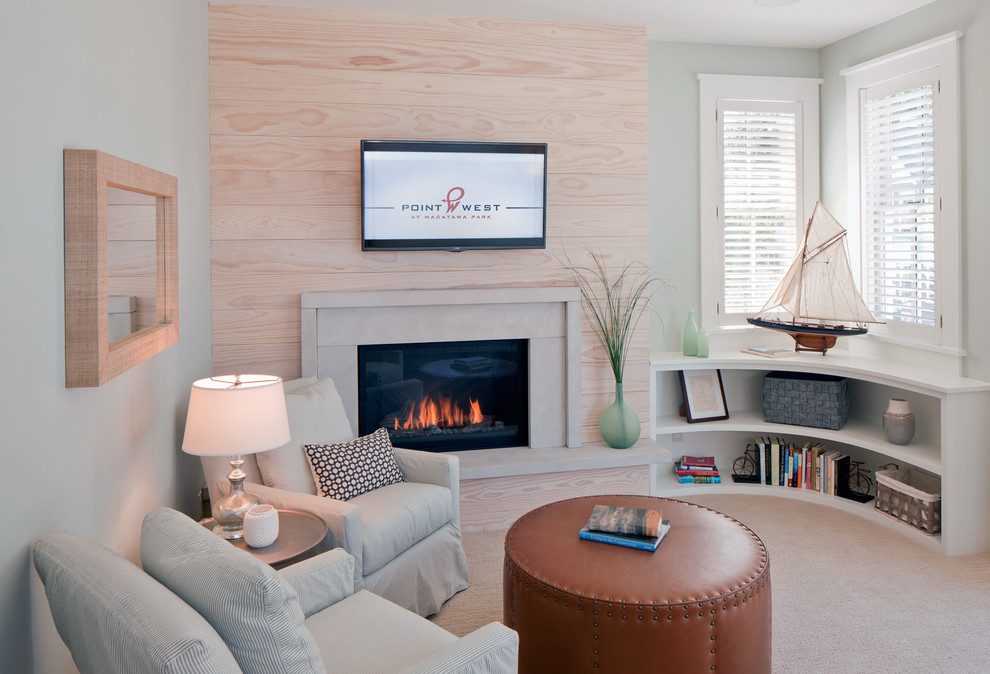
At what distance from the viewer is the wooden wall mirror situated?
64.4 inches

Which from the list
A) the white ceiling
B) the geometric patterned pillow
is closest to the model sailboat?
the white ceiling

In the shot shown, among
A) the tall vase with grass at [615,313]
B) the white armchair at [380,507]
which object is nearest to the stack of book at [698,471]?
the tall vase with grass at [615,313]

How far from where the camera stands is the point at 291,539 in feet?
7.72

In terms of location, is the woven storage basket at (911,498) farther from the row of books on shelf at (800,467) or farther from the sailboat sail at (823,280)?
the sailboat sail at (823,280)

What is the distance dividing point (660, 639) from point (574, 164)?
264cm

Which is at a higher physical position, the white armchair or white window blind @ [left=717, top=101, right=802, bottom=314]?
white window blind @ [left=717, top=101, right=802, bottom=314]

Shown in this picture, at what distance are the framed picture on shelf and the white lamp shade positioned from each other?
2.78 metres

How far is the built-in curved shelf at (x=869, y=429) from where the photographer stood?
3459mm

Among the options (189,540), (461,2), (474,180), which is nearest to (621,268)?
(474,180)

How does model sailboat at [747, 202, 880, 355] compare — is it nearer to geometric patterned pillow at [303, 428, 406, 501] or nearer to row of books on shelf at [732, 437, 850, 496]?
row of books on shelf at [732, 437, 850, 496]

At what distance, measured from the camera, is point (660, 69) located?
448cm

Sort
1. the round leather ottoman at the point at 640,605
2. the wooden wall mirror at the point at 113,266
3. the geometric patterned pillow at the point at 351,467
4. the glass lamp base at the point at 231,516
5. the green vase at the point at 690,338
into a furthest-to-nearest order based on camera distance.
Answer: the green vase at the point at 690,338 < the geometric patterned pillow at the point at 351,467 < the glass lamp base at the point at 231,516 < the round leather ottoman at the point at 640,605 < the wooden wall mirror at the point at 113,266

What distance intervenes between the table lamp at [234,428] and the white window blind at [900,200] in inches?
133

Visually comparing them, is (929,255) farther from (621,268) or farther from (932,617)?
(932,617)
